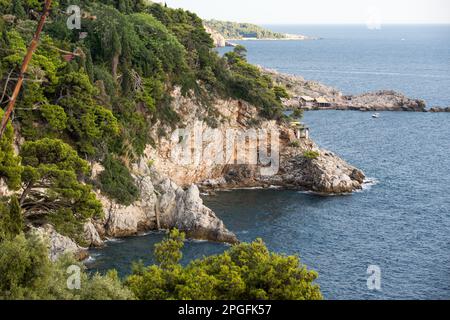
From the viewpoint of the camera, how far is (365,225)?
55094 mm

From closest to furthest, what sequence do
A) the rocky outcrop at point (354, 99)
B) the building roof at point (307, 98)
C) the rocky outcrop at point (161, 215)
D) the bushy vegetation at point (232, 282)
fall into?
the bushy vegetation at point (232, 282) < the rocky outcrop at point (161, 215) < the rocky outcrop at point (354, 99) < the building roof at point (307, 98)

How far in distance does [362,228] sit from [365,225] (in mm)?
935

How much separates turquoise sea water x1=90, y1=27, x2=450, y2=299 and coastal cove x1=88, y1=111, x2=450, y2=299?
7 centimetres

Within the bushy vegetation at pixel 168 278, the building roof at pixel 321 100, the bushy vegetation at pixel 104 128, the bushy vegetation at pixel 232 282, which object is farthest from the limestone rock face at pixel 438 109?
the bushy vegetation at pixel 232 282

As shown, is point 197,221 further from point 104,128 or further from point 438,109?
point 438,109

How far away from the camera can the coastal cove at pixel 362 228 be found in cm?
4381

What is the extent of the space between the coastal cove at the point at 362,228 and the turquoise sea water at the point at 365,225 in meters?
0.07

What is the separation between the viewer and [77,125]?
49750mm

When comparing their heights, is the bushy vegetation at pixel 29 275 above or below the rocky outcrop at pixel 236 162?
above

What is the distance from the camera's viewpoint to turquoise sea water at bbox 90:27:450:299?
43.9m

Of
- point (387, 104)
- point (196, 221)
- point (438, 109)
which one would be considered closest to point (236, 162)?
point (196, 221)

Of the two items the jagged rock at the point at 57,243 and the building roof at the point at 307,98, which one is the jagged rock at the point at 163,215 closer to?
the jagged rock at the point at 57,243
